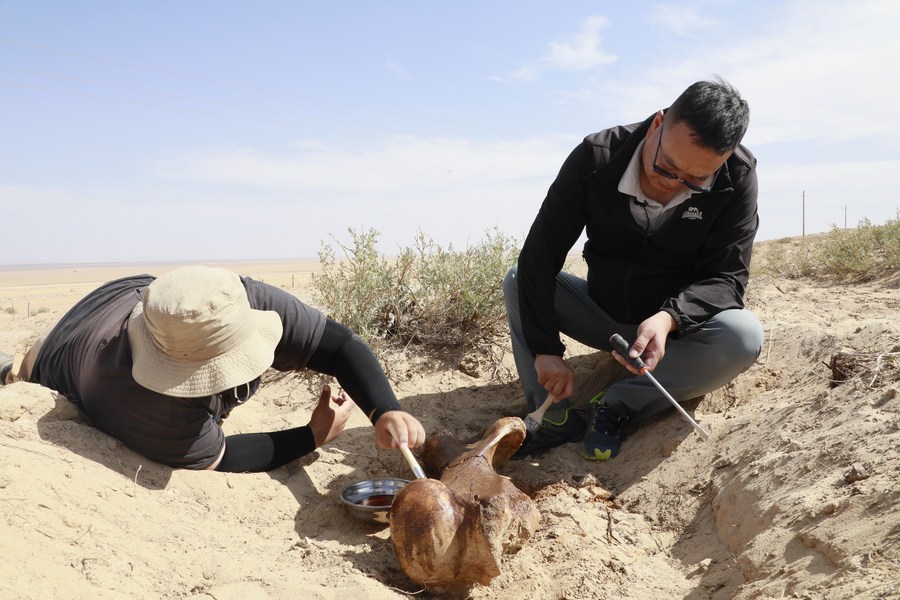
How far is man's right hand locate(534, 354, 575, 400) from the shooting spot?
128 inches

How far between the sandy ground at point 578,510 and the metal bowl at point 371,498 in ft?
0.25

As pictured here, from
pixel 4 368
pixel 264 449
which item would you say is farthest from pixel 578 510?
pixel 4 368

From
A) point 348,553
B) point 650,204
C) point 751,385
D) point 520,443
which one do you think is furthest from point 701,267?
point 348,553

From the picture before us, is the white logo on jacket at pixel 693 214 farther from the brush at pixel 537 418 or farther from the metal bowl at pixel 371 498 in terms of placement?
the metal bowl at pixel 371 498

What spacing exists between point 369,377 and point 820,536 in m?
1.75

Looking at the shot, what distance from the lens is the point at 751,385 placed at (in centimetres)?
351

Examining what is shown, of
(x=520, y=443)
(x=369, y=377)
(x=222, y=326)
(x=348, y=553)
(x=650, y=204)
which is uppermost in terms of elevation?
(x=650, y=204)

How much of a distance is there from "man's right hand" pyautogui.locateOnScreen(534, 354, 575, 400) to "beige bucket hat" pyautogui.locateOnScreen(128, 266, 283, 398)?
1.39m

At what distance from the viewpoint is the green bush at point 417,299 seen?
15.2 feet

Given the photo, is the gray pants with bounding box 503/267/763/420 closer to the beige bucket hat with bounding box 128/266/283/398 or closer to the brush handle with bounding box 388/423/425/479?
the brush handle with bounding box 388/423/425/479

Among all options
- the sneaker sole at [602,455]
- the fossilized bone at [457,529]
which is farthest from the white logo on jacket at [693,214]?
the fossilized bone at [457,529]

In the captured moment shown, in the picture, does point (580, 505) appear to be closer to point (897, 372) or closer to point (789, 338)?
point (897, 372)

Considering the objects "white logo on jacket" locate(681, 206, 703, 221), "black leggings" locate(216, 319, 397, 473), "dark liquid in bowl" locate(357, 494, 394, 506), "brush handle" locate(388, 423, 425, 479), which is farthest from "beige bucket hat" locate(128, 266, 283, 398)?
"white logo on jacket" locate(681, 206, 703, 221)

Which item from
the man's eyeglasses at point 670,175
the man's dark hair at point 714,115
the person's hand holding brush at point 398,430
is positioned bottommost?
the person's hand holding brush at point 398,430
